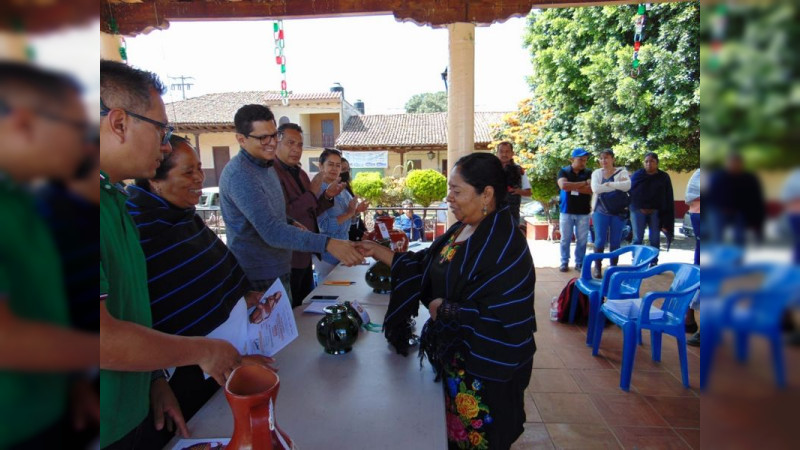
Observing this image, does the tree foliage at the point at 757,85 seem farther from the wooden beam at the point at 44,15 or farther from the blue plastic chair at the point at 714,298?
the wooden beam at the point at 44,15

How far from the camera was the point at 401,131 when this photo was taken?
20.5 m

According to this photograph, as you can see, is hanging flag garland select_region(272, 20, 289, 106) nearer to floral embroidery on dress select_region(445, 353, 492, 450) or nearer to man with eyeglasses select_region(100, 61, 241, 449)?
man with eyeglasses select_region(100, 61, 241, 449)

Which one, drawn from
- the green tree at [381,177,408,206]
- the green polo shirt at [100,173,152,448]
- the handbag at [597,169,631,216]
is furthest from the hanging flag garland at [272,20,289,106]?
the green tree at [381,177,408,206]

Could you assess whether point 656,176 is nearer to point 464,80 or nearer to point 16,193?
point 464,80

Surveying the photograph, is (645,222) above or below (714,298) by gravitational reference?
below

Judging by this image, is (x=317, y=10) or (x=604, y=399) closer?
(x=604, y=399)

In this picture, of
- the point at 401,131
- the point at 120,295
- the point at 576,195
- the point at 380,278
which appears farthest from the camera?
the point at 401,131

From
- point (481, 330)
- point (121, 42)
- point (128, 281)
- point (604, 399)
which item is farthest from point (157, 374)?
point (121, 42)

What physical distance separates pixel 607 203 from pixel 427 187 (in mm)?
6716

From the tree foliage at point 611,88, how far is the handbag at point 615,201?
4.76 metres

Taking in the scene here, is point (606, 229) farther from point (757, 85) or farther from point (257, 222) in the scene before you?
point (757, 85)

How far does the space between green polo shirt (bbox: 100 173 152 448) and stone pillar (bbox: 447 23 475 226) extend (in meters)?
3.08

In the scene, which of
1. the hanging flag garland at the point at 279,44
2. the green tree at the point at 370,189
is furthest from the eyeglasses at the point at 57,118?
the green tree at the point at 370,189

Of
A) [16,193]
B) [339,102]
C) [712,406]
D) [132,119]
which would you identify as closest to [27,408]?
[16,193]
